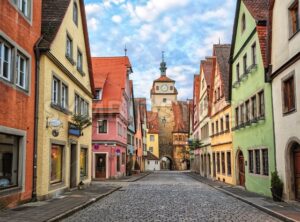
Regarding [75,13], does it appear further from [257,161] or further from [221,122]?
[221,122]

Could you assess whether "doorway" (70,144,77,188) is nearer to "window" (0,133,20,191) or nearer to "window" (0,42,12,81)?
"window" (0,133,20,191)

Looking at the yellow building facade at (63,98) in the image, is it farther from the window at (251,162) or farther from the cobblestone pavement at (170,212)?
the window at (251,162)

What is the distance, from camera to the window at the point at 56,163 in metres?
18.2

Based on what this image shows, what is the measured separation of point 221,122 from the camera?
107 feet

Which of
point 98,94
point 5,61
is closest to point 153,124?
point 98,94

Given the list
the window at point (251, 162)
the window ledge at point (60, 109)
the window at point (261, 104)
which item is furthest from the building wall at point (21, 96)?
the window at point (251, 162)

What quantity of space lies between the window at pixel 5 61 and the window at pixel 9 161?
200cm

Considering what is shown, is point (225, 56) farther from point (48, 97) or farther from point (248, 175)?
point (48, 97)

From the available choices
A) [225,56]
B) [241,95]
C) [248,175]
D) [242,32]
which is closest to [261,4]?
[242,32]

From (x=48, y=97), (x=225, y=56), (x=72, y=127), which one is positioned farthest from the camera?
(x=225, y=56)

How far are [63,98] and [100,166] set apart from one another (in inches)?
696

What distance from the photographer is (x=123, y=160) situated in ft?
144

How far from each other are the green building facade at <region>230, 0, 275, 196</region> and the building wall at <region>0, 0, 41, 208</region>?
33.6 feet

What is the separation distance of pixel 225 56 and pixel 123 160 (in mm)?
16877
